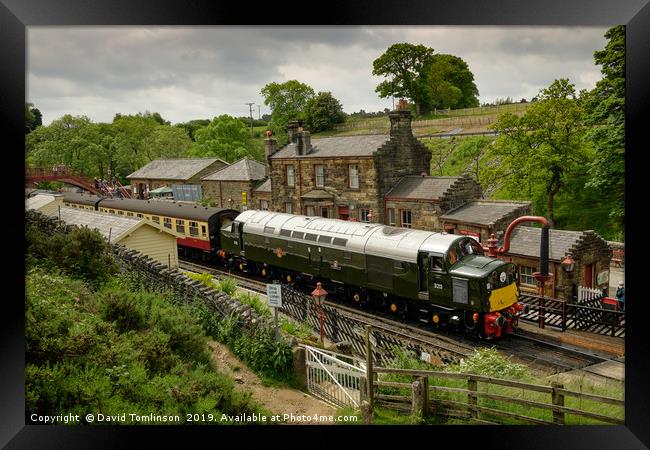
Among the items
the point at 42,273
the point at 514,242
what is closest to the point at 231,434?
the point at 42,273

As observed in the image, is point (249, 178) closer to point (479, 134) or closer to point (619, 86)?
point (479, 134)

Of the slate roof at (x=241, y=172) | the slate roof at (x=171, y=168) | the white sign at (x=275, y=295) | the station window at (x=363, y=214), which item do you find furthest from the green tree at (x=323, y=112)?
the station window at (x=363, y=214)

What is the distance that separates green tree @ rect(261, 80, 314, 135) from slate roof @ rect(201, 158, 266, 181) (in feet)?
9.27

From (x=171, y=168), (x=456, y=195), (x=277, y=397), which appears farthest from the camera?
(x=456, y=195)

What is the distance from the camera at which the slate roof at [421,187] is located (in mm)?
13094

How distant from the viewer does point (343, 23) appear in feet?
18.4

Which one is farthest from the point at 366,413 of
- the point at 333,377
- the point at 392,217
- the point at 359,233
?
the point at 392,217

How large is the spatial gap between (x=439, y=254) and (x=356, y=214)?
12.1ft

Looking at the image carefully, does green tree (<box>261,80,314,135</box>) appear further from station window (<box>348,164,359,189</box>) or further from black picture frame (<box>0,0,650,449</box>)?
station window (<box>348,164,359,189</box>)

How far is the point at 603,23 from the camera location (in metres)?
5.50

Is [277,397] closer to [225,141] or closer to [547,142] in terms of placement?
[225,141]

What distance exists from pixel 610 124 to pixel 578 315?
3.65m

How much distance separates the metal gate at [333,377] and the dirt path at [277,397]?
6.6 inches

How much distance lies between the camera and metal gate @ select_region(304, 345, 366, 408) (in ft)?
21.5
